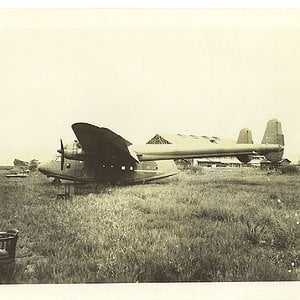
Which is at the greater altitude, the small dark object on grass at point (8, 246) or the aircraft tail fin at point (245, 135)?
the aircraft tail fin at point (245, 135)

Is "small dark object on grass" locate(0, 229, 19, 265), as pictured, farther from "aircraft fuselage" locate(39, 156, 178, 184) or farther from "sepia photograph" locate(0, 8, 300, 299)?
"aircraft fuselage" locate(39, 156, 178, 184)

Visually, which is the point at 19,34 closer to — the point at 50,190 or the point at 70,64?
the point at 70,64

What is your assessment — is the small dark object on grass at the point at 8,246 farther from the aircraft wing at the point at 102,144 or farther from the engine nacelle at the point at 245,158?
the engine nacelle at the point at 245,158

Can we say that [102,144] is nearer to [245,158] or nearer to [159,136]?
[159,136]

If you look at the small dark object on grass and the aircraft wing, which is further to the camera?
the aircraft wing

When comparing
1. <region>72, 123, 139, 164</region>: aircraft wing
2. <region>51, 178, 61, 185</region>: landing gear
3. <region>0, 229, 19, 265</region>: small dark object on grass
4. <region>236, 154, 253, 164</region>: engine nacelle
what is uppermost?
<region>72, 123, 139, 164</region>: aircraft wing

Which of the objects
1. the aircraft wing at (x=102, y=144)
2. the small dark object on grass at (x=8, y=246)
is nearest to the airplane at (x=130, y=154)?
the aircraft wing at (x=102, y=144)

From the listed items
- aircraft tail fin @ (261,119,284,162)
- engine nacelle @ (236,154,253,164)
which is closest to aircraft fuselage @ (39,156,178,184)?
engine nacelle @ (236,154,253,164)

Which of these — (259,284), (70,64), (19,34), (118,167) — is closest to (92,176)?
(118,167)
